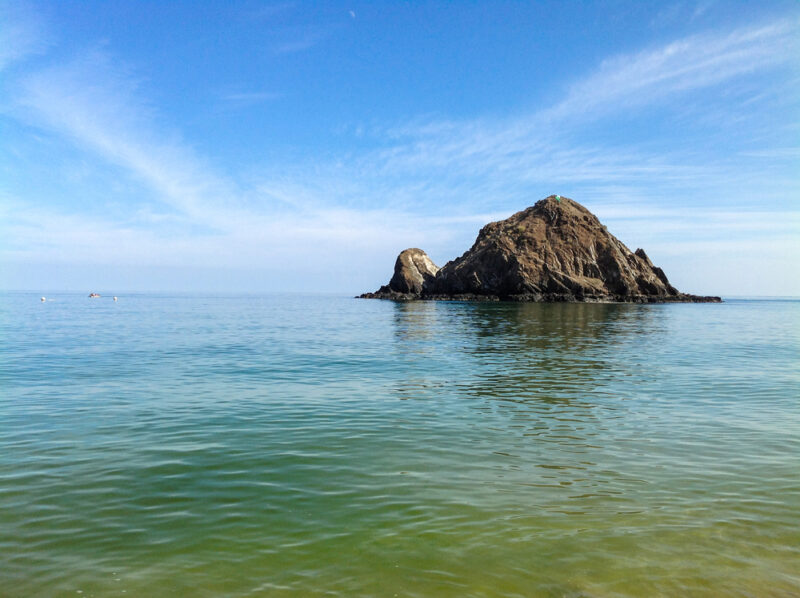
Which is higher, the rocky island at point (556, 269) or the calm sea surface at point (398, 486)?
the rocky island at point (556, 269)

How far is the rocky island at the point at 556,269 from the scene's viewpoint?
520 feet

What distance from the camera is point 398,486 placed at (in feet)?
35.4

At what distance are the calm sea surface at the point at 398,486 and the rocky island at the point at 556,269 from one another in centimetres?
13703

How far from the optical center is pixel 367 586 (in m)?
6.98

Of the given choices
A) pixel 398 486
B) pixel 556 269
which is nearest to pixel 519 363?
pixel 398 486

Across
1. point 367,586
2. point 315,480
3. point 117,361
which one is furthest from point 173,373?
point 367,586

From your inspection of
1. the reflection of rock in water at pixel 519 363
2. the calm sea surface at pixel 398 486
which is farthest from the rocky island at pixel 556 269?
the calm sea surface at pixel 398 486

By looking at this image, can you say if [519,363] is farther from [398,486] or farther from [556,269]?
[556,269]

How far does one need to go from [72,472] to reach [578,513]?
35.9 ft

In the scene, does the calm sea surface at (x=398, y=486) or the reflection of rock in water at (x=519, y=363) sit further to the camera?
the reflection of rock in water at (x=519, y=363)

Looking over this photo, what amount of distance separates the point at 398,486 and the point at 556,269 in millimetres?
159430

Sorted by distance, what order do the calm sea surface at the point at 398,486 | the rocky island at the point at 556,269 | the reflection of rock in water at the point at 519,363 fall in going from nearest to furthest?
the calm sea surface at the point at 398,486 → the reflection of rock in water at the point at 519,363 → the rocky island at the point at 556,269

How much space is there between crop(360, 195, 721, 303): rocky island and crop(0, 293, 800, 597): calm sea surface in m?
137

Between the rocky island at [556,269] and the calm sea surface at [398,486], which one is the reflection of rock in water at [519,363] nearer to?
the calm sea surface at [398,486]
